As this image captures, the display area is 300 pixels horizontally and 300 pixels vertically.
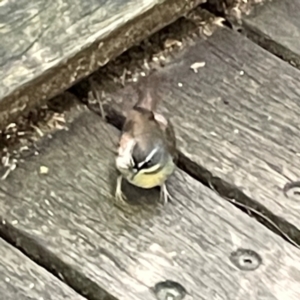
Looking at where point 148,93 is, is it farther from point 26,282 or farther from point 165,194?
point 26,282

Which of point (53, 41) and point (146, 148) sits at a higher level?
point (53, 41)

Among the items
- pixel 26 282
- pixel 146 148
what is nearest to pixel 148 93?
pixel 146 148

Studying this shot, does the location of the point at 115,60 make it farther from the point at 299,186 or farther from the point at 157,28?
the point at 299,186

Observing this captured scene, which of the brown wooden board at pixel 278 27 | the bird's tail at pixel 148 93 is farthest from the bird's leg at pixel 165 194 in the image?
Answer: the brown wooden board at pixel 278 27

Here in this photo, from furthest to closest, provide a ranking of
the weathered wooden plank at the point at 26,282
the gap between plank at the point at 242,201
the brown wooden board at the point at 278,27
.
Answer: the brown wooden board at the point at 278,27
the gap between plank at the point at 242,201
the weathered wooden plank at the point at 26,282

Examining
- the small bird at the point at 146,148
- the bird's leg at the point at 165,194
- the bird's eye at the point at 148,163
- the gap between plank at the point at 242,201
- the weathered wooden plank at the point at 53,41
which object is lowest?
the gap between plank at the point at 242,201

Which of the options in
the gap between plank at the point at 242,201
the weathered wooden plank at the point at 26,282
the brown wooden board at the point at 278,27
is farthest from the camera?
the brown wooden board at the point at 278,27

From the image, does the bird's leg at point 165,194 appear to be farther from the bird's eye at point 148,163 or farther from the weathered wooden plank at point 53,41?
the weathered wooden plank at point 53,41
